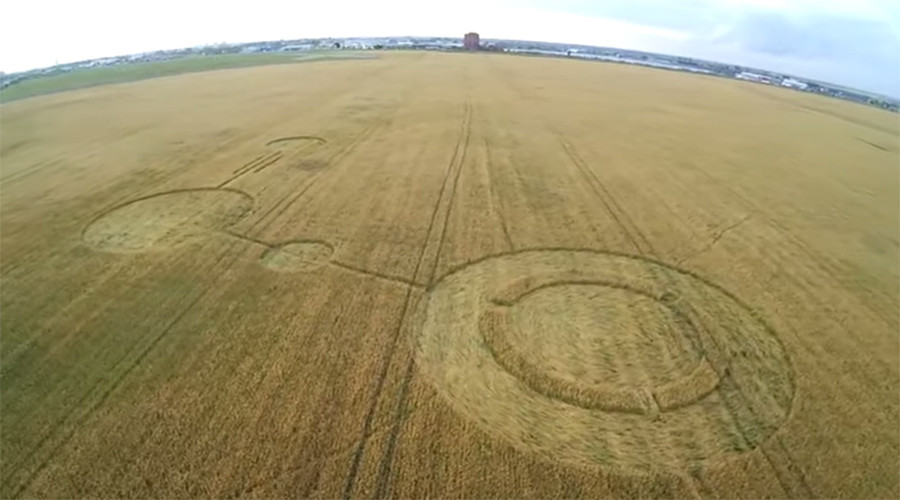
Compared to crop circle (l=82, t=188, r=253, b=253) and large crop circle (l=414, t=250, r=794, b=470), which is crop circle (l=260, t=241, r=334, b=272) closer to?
crop circle (l=82, t=188, r=253, b=253)

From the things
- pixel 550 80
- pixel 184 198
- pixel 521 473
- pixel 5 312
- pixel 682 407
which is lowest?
pixel 521 473

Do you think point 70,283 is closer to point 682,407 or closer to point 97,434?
point 97,434

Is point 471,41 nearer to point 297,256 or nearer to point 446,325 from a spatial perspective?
point 297,256

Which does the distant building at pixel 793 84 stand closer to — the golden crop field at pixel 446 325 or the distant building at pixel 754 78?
the distant building at pixel 754 78

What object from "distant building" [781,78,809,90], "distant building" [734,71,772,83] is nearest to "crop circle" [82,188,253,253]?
"distant building" [781,78,809,90]

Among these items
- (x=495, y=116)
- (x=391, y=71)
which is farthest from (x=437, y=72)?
(x=495, y=116)

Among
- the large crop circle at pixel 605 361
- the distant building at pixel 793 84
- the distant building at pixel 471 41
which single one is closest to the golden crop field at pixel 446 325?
the large crop circle at pixel 605 361

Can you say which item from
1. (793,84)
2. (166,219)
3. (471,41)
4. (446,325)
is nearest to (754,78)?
(793,84)
